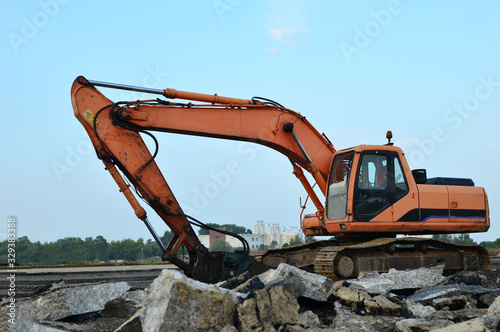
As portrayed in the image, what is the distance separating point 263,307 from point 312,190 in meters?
5.69

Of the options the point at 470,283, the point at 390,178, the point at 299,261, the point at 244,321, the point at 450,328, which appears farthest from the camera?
the point at 299,261

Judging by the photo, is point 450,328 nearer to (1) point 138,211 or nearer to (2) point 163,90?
(1) point 138,211

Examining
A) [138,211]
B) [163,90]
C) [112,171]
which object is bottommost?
[138,211]

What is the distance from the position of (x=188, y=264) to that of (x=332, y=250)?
275cm

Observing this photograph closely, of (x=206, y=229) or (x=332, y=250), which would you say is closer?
(x=206, y=229)

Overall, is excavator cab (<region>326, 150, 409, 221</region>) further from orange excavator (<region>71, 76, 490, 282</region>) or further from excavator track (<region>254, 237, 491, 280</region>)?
excavator track (<region>254, 237, 491, 280</region>)

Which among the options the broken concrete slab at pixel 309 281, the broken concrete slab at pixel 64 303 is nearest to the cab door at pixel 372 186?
the broken concrete slab at pixel 309 281

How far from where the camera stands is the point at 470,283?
8.34m

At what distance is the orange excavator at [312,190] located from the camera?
8656mm

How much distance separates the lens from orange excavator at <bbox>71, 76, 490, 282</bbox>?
28.4 ft

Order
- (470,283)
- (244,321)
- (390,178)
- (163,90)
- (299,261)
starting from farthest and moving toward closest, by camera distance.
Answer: (299,261), (390,178), (163,90), (470,283), (244,321)

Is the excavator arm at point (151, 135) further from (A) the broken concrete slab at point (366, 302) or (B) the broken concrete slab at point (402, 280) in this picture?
(A) the broken concrete slab at point (366, 302)

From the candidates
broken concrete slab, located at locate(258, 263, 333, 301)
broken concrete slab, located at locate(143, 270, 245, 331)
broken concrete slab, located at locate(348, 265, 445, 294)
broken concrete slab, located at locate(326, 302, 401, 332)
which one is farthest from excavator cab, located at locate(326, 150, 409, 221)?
broken concrete slab, located at locate(143, 270, 245, 331)

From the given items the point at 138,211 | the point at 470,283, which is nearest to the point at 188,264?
the point at 138,211
